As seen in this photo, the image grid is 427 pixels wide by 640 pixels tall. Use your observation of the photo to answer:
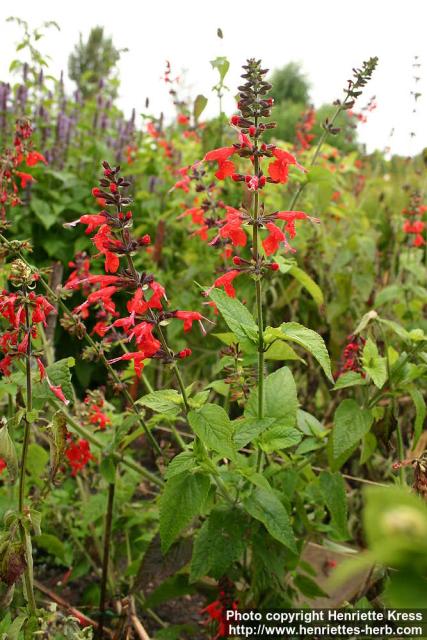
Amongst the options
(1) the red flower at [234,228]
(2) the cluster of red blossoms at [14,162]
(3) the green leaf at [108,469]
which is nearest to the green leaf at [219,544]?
(3) the green leaf at [108,469]

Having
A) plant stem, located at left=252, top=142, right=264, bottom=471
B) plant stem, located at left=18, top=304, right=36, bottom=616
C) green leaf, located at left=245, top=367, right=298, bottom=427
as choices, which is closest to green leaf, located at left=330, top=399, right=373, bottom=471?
green leaf, located at left=245, top=367, right=298, bottom=427

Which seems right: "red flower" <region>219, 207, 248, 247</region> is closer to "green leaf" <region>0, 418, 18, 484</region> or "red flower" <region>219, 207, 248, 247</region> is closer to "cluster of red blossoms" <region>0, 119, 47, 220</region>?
"green leaf" <region>0, 418, 18, 484</region>

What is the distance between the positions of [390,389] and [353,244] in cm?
173

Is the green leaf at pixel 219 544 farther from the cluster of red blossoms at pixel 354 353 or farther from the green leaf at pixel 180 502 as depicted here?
the cluster of red blossoms at pixel 354 353

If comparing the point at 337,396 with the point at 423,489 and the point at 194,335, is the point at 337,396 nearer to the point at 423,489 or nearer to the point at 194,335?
the point at 194,335

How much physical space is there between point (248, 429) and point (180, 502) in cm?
21

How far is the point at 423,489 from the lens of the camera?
100cm

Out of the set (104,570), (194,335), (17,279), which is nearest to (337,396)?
(194,335)

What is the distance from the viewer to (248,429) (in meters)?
1.25

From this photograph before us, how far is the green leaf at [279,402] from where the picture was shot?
1380mm

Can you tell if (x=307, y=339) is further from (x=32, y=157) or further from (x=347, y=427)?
(x=32, y=157)

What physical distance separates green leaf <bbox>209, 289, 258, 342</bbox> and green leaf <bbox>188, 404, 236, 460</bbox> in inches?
6.7

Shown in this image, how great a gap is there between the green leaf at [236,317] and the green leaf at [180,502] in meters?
0.32

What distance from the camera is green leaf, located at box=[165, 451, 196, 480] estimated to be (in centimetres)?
117
